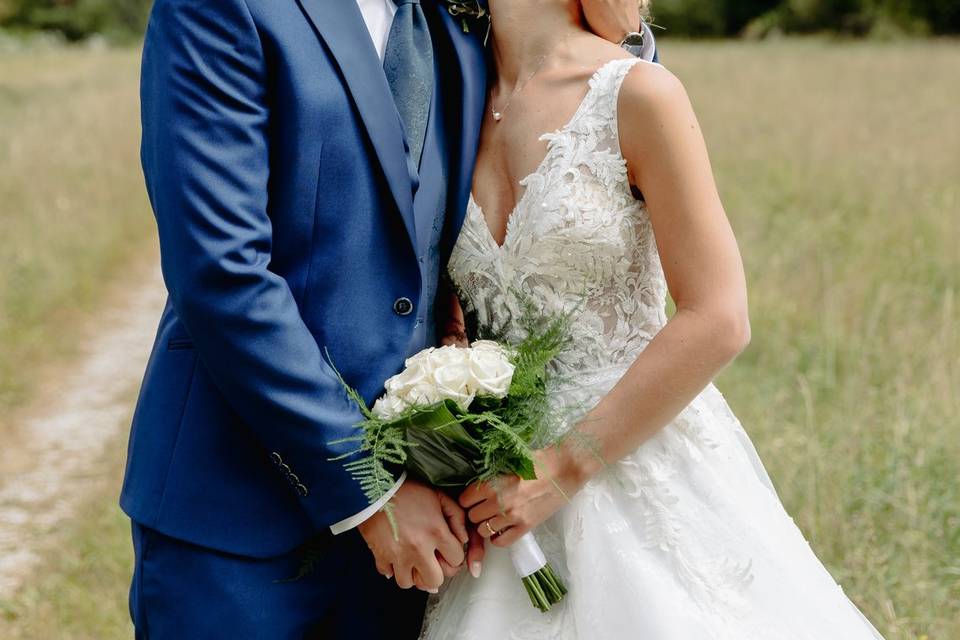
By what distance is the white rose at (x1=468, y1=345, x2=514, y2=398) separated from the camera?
6.70ft

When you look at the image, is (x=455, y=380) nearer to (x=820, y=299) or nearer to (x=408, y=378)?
(x=408, y=378)

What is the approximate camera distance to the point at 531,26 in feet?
8.02

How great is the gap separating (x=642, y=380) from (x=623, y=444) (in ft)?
0.47

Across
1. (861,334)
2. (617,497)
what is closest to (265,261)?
(617,497)

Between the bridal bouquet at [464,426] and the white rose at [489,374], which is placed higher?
the white rose at [489,374]

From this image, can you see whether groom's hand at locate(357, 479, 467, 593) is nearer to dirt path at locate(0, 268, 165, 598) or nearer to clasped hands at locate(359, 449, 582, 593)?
clasped hands at locate(359, 449, 582, 593)

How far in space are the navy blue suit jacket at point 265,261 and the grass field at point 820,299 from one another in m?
1.95

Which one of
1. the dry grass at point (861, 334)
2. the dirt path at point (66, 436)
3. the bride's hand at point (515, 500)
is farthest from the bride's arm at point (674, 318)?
the dirt path at point (66, 436)

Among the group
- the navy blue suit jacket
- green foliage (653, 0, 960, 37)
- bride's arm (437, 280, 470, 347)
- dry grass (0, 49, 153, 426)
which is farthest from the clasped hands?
green foliage (653, 0, 960, 37)

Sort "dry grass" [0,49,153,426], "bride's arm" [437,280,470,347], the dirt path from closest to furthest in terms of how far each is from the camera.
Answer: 1. "bride's arm" [437,280,470,347]
2. the dirt path
3. "dry grass" [0,49,153,426]

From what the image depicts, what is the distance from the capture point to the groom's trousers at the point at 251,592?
2.19 metres

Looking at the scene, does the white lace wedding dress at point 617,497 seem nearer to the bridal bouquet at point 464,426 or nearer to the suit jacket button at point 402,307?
the bridal bouquet at point 464,426

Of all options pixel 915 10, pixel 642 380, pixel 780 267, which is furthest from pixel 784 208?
pixel 915 10

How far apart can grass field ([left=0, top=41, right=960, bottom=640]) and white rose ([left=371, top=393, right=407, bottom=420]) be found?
187 centimetres
